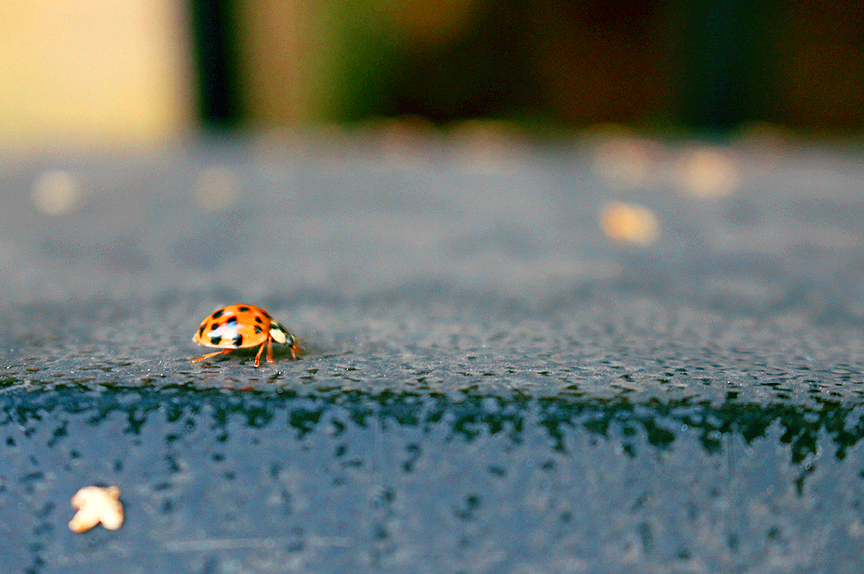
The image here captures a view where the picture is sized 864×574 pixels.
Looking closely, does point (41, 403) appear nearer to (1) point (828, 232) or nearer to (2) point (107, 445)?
(2) point (107, 445)

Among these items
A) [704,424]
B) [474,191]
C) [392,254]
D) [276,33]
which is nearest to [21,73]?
[276,33]

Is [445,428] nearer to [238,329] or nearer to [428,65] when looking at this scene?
[238,329]

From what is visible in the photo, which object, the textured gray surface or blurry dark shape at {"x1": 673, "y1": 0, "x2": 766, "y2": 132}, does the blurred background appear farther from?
the textured gray surface

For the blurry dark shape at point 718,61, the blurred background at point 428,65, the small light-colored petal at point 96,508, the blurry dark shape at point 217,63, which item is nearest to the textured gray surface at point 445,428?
the small light-colored petal at point 96,508

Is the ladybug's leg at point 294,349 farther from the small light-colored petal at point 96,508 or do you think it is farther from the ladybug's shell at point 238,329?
the small light-colored petal at point 96,508

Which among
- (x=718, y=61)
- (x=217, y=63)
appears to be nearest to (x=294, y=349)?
(x=718, y=61)

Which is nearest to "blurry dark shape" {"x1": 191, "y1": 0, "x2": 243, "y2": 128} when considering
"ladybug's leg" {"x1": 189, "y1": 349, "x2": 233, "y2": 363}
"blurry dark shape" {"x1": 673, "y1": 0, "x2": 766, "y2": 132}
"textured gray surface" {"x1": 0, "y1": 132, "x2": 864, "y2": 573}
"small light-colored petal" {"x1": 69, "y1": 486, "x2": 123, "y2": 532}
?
"blurry dark shape" {"x1": 673, "y1": 0, "x2": 766, "y2": 132}

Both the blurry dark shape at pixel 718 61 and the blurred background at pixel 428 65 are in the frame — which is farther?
the blurred background at pixel 428 65
